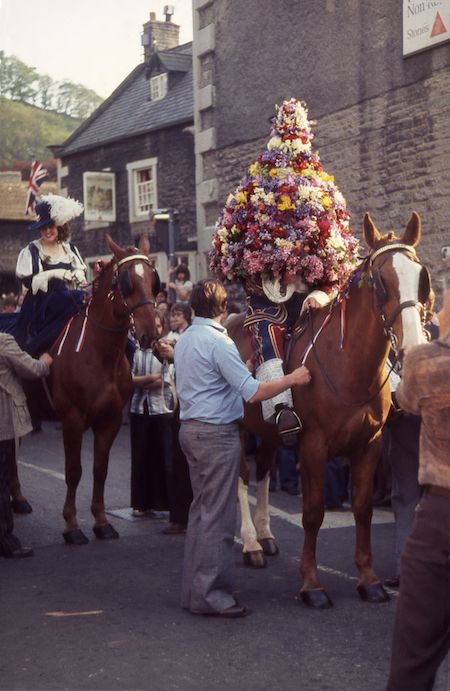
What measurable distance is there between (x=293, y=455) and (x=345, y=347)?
4946mm

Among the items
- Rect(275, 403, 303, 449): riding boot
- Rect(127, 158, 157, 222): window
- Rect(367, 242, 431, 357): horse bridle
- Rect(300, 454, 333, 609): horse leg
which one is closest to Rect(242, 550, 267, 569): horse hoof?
Rect(300, 454, 333, 609): horse leg

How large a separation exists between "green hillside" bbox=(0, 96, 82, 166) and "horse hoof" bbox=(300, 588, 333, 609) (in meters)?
65.3

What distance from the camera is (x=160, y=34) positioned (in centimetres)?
4134

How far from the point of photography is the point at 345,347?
23.7ft

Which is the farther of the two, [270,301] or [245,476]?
[245,476]

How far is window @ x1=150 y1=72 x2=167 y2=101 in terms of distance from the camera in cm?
3538

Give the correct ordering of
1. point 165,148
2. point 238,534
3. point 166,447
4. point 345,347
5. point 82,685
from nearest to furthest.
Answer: point 82,685 < point 345,347 < point 238,534 < point 166,447 < point 165,148

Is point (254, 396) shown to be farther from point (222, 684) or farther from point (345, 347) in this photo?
point (222, 684)

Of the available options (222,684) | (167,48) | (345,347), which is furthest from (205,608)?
(167,48)

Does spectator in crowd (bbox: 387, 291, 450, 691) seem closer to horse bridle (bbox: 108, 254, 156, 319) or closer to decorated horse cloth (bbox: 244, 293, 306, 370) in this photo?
decorated horse cloth (bbox: 244, 293, 306, 370)

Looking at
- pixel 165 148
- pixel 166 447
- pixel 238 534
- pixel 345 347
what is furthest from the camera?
pixel 165 148

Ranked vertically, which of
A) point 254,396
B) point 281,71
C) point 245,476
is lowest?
point 245,476

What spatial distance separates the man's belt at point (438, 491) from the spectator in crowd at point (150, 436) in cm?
609

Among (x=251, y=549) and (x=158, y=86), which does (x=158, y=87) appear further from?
(x=251, y=549)
